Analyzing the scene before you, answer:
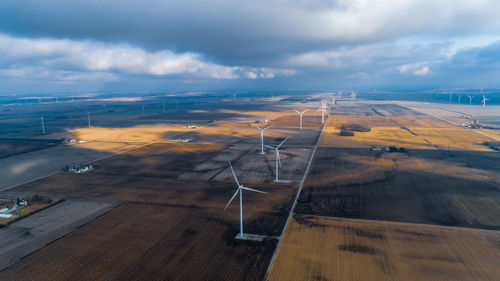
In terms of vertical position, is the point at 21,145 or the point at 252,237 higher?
the point at 21,145

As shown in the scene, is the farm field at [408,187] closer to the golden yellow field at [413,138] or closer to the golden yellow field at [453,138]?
the golden yellow field at [453,138]

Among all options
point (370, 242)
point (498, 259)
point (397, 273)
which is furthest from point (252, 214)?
point (498, 259)

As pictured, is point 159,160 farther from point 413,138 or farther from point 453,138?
point 453,138

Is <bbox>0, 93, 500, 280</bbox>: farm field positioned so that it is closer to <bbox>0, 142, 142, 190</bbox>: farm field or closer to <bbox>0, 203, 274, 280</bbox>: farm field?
<bbox>0, 203, 274, 280</bbox>: farm field

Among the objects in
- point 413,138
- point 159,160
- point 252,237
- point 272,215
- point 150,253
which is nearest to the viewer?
point 150,253

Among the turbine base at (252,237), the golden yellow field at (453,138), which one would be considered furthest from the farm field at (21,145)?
the golden yellow field at (453,138)

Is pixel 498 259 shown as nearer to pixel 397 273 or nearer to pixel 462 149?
pixel 397 273

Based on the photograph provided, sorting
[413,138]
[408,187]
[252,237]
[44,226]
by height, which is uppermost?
[413,138]

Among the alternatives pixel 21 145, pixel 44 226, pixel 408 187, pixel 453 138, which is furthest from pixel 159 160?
pixel 453 138
